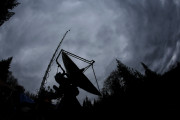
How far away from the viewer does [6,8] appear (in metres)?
19.7

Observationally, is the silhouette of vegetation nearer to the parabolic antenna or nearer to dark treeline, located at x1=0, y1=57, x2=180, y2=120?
Result: dark treeline, located at x1=0, y1=57, x2=180, y2=120

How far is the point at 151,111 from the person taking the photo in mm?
9961

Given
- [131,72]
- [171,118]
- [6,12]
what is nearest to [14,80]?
[6,12]

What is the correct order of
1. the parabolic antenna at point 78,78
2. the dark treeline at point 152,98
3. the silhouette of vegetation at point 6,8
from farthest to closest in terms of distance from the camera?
the silhouette of vegetation at point 6,8 → the dark treeline at point 152,98 → the parabolic antenna at point 78,78

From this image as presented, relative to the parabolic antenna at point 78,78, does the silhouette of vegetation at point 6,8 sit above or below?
above

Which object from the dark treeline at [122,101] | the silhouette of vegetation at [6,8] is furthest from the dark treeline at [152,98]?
the silhouette of vegetation at [6,8]

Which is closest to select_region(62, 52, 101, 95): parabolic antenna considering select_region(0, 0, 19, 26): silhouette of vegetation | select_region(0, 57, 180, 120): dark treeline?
select_region(0, 57, 180, 120): dark treeline

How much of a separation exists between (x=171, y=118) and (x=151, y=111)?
2.45 meters

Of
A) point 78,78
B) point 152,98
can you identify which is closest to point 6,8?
point 78,78

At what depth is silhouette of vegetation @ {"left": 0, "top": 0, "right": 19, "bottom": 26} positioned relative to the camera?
1865 cm

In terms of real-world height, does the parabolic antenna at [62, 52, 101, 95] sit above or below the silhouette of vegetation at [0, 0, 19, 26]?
below

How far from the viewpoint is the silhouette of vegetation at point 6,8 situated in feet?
61.2

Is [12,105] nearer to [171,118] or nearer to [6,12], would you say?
[171,118]

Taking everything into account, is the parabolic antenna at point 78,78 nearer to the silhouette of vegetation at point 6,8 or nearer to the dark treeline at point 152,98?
the dark treeline at point 152,98
